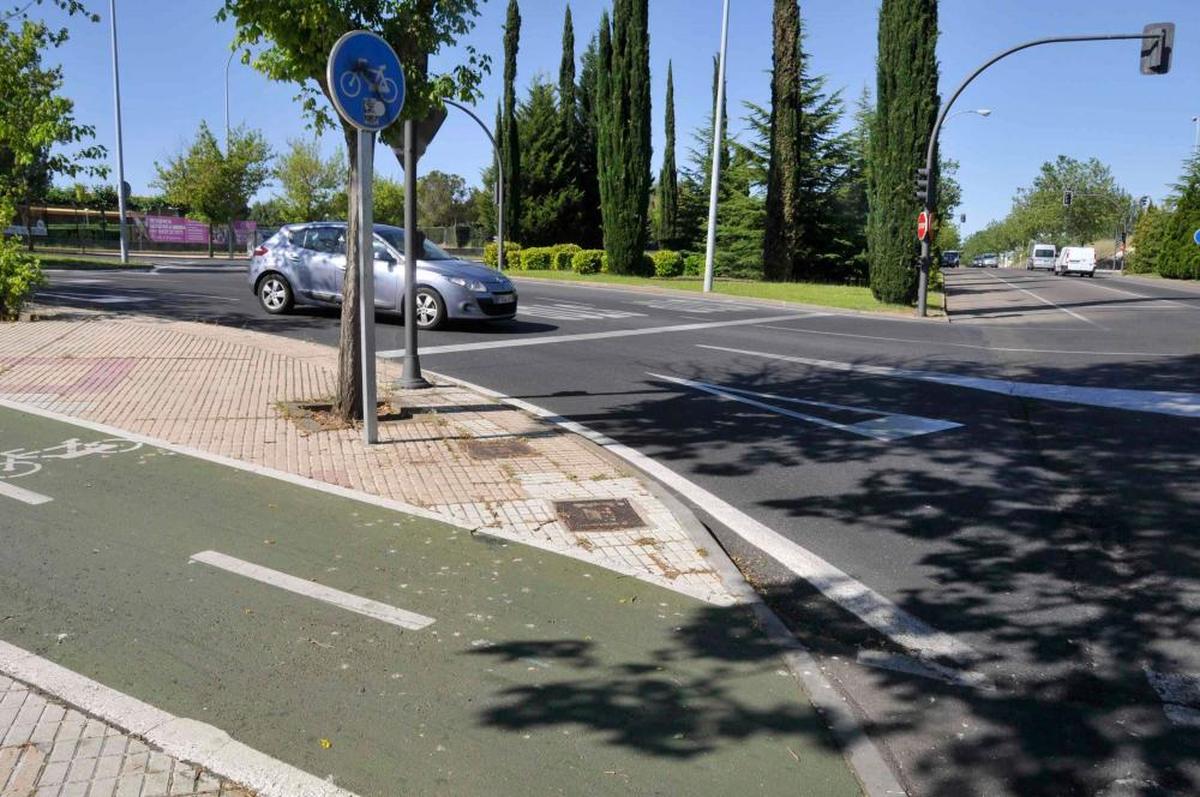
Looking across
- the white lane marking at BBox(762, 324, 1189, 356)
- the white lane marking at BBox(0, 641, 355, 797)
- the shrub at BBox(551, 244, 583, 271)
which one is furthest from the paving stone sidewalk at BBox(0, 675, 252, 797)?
the shrub at BBox(551, 244, 583, 271)

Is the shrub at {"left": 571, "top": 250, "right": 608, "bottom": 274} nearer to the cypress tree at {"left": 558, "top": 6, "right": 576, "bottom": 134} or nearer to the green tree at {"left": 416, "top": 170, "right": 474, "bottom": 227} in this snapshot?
the cypress tree at {"left": 558, "top": 6, "right": 576, "bottom": 134}

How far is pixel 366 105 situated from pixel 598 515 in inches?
136

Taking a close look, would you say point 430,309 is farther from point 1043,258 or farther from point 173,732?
point 1043,258

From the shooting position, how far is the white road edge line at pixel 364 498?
454 centimetres

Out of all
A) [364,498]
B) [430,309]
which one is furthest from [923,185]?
[364,498]

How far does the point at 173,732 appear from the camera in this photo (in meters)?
3.03

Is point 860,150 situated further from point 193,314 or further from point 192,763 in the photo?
point 192,763

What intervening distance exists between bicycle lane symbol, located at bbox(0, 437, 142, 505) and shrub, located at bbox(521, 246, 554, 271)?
116 ft

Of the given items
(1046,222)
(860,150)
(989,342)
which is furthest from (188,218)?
(1046,222)

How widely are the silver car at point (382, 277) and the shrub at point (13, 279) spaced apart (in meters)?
3.45

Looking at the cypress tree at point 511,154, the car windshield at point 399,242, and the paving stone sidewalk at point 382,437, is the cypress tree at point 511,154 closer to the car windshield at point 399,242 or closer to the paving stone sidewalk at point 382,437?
the car windshield at point 399,242

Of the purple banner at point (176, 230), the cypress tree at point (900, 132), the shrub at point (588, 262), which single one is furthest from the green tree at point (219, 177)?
the cypress tree at point (900, 132)

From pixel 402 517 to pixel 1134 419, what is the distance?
6.98 meters

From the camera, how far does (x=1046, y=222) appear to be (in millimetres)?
108062
